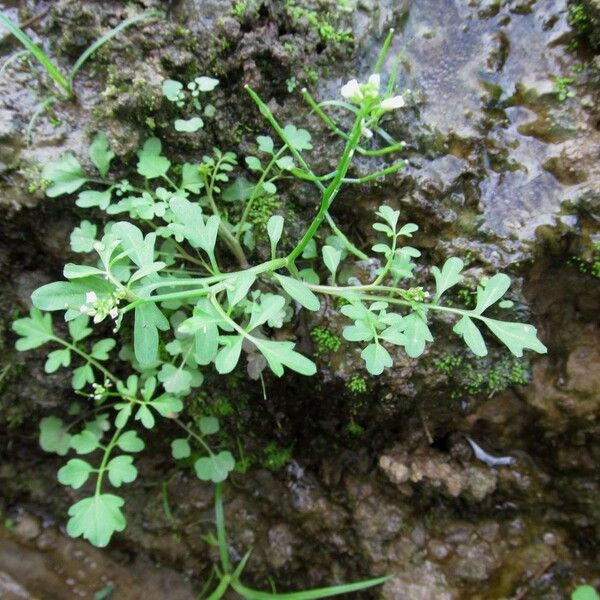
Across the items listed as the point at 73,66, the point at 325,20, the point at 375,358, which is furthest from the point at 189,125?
the point at 375,358

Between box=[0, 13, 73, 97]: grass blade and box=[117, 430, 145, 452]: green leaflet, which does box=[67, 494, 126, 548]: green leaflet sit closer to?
box=[117, 430, 145, 452]: green leaflet

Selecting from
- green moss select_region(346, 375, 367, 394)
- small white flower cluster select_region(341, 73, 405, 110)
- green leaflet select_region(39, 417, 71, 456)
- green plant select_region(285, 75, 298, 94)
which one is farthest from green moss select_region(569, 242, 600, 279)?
green leaflet select_region(39, 417, 71, 456)

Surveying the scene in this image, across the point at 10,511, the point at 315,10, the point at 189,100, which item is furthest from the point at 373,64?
the point at 10,511

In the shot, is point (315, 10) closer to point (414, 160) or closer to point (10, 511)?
point (414, 160)

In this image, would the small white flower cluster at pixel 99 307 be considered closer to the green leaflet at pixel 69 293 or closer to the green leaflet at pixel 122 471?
the green leaflet at pixel 69 293

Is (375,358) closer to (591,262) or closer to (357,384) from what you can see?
(357,384)

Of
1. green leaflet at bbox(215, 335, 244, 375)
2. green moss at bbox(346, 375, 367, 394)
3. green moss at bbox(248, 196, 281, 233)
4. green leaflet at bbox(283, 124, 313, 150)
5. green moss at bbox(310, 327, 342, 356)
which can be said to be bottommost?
green moss at bbox(346, 375, 367, 394)

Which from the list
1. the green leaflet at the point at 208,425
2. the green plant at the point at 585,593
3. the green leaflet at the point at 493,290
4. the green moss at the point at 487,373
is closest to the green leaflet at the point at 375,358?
the green leaflet at the point at 493,290
